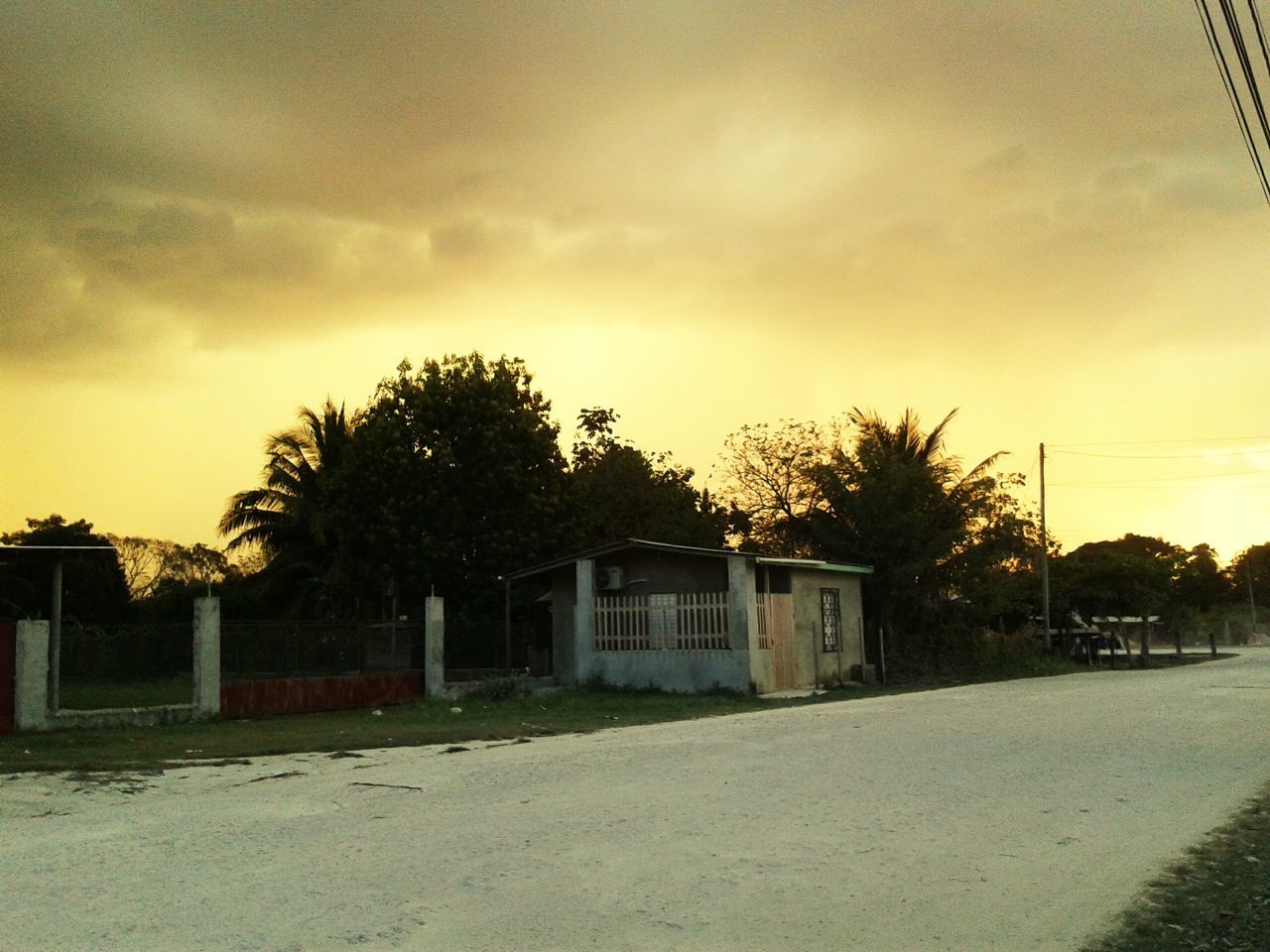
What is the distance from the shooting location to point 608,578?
90.9 ft

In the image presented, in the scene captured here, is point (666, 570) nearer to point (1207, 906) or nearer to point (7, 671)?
point (7, 671)

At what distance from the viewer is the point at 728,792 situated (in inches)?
402

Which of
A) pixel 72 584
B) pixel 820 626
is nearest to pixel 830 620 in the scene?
pixel 820 626

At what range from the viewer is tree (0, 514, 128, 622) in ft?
137

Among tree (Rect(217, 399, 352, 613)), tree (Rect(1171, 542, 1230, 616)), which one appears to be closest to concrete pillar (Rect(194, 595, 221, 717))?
tree (Rect(217, 399, 352, 613))

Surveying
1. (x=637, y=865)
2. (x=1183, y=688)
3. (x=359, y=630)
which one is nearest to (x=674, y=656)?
(x=359, y=630)

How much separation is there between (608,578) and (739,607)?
12.0ft

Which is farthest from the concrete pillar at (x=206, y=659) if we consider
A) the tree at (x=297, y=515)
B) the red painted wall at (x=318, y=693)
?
the tree at (x=297, y=515)

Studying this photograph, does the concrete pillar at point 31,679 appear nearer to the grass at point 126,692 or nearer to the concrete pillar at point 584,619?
the grass at point 126,692

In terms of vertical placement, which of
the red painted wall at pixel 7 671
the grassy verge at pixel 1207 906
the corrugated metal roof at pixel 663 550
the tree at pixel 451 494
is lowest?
the grassy verge at pixel 1207 906

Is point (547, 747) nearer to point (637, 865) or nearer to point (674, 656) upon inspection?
point (637, 865)

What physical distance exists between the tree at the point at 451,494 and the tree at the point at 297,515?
17.4ft

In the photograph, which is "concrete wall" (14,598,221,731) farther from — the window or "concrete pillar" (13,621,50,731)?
the window

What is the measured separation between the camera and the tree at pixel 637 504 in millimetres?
39697
